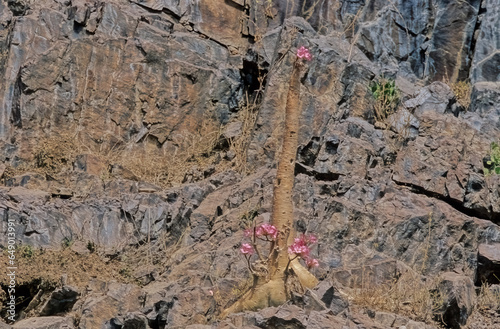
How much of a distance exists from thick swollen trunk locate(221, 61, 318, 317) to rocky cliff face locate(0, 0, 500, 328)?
0.49 metres

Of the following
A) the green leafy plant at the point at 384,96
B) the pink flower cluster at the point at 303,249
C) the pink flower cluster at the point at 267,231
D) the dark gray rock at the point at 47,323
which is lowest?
the dark gray rock at the point at 47,323

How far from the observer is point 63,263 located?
1514cm

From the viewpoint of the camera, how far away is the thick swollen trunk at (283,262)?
12.4 meters

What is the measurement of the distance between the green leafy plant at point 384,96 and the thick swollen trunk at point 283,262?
4890mm

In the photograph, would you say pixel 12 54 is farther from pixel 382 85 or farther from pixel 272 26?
pixel 382 85

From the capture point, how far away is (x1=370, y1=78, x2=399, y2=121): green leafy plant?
17.6 m

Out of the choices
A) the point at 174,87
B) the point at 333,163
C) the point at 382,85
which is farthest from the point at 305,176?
the point at 174,87

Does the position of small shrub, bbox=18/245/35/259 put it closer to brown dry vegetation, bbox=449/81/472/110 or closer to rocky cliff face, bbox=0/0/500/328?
rocky cliff face, bbox=0/0/500/328

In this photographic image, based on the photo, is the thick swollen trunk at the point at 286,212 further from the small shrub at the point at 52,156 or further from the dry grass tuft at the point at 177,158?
the small shrub at the point at 52,156

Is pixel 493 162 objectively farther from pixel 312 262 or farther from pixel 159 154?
pixel 159 154

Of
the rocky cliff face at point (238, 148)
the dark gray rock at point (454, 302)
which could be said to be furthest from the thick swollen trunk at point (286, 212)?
the dark gray rock at point (454, 302)

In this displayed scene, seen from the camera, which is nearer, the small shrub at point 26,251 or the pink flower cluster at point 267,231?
the pink flower cluster at point 267,231

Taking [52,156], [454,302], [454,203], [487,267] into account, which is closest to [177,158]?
[52,156]

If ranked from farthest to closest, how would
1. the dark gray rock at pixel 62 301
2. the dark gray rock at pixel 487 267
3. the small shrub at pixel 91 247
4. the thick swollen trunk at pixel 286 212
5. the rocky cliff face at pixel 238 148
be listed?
the small shrub at pixel 91 247
the dark gray rock at pixel 487 267
the dark gray rock at pixel 62 301
the rocky cliff face at pixel 238 148
the thick swollen trunk at pixel 286 212
